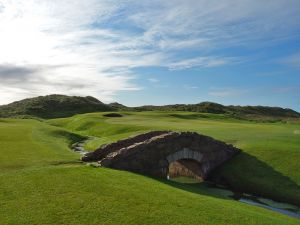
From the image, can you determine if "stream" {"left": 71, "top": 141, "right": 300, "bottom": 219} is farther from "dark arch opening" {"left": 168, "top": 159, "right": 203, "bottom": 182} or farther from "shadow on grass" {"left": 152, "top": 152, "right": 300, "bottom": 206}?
"dark arch opening" {"left": 168, "top": 159, "right": 203, "bottom": 182}

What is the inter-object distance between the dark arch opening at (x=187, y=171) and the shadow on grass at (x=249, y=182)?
153 centimetres

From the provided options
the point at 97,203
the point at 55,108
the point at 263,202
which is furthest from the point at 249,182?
the point at 55,108

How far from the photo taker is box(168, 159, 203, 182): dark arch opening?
124 feet

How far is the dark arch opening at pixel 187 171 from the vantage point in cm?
3769

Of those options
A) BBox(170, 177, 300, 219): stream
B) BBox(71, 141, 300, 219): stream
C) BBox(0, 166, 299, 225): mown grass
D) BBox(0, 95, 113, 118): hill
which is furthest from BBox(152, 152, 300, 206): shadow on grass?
BBox(0, 95, 113, 118): hill

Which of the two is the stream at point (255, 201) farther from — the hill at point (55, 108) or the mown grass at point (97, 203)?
the hill at point (55, 108)

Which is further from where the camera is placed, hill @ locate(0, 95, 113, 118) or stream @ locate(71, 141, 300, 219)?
hill @ locate(0, 95, 113, 118)

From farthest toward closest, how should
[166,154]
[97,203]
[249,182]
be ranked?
[249,182], [166,154], [97,203]

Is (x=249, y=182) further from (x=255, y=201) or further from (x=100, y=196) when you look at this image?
(x=100, y=196)

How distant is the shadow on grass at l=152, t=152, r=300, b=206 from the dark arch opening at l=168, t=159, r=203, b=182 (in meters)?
1.53

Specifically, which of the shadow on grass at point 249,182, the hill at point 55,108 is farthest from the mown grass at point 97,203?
the hill at point 55,108

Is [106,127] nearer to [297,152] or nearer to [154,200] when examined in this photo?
[297,152]

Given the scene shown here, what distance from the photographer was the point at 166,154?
111ft

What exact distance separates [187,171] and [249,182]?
7332 millimetres
